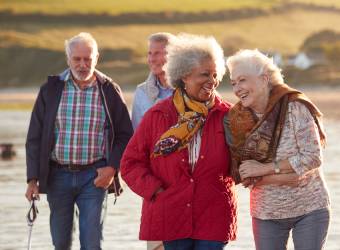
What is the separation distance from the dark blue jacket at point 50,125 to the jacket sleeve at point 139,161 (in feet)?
4.87

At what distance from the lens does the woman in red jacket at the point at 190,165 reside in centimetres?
734

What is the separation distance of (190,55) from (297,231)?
124 cm

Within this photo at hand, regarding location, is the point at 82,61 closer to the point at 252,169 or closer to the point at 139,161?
the point at 139,161

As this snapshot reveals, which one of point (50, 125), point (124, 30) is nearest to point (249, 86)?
point (50, 125)

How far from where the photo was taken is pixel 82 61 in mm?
8930

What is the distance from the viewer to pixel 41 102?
902cm

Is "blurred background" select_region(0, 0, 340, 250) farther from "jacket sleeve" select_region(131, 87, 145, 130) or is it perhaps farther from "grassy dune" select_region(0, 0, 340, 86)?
"jacket sleeve" select_region(131, 87, 145, 130)

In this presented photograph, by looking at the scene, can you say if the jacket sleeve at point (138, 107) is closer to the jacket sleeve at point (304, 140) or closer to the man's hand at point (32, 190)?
the man's hand at point (32, 190)

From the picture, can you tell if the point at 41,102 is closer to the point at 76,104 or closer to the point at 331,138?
the point at 76,104

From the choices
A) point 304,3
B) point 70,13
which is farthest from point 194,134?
point 304,3

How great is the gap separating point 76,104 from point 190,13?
456ft

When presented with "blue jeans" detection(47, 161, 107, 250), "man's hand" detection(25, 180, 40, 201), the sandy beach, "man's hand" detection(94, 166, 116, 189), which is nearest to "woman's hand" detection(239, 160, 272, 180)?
"man's hand" detection(94, 166, 116, 189)

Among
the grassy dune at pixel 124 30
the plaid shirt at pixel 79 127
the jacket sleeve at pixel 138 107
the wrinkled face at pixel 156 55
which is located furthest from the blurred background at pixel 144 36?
the plaid shirt at pixel 79 127

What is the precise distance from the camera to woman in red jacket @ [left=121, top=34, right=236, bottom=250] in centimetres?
734
